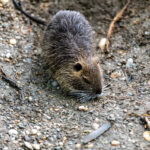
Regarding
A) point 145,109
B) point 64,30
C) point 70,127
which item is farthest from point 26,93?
point 145,109

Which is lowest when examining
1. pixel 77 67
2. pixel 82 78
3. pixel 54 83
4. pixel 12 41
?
pixel 54 83

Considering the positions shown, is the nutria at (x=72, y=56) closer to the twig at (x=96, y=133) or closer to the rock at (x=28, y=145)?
the twig at (x=96, y=133)

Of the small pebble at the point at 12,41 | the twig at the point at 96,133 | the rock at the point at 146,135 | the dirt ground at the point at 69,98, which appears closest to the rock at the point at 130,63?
the dirt ground at the point at 69,98

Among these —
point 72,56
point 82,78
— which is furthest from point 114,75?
point 72,56

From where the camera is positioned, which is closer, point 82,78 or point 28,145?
point 28,145

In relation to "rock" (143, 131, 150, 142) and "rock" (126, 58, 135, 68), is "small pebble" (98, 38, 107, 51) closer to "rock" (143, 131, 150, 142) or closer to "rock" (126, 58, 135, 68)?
"rock" (126, 58, 135, 68)

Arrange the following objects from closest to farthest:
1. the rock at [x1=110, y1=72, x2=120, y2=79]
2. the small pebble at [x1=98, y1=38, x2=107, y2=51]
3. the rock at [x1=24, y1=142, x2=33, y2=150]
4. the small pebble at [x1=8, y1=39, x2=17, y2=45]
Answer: the rock at [x1=24, y1=142, x2=33, y2=150] → the rock at [x1=110, y1=72, x2=120, y2=79] → the small pebble at [x1=8, y1=39, x2=17, y2=45] → the small pebble at [x1=98, y1=38, x2=107, y2=51]

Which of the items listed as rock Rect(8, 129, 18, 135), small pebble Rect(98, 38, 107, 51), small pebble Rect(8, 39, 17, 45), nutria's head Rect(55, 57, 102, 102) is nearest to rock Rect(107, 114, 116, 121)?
nutria's head Rect(55, 57, 102, 102)

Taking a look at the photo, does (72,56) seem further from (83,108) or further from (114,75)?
(83,108)

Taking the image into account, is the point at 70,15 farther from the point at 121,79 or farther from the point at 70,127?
the point at 70,127
